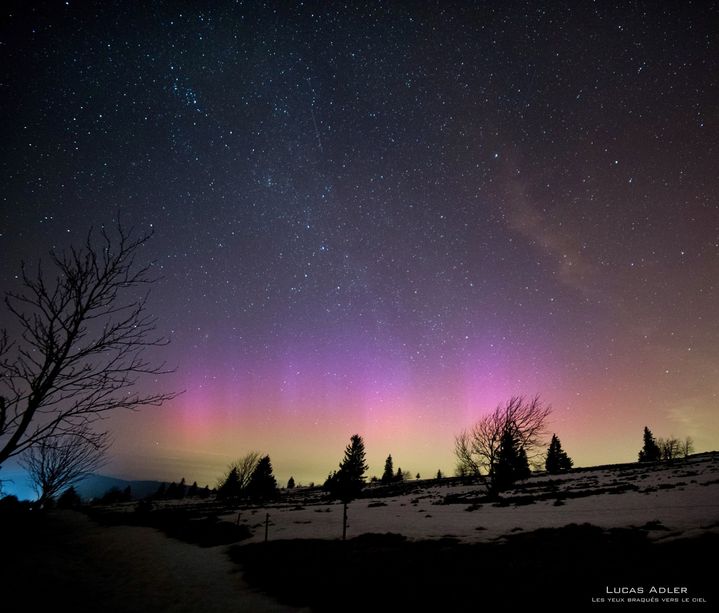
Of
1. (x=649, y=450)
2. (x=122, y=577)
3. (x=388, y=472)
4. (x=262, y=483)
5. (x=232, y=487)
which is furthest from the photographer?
(x=388, y=472)

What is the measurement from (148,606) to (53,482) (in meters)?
16.1

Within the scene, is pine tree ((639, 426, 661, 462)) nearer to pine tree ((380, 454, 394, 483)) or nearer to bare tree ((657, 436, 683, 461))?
bare tree ((657, 436, 683, 461))

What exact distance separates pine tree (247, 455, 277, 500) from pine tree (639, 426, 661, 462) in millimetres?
80279

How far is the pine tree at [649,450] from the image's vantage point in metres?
73.0

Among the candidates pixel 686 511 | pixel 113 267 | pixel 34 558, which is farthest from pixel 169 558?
pixel 686 511

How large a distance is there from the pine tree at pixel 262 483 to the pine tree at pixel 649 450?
3161 inches

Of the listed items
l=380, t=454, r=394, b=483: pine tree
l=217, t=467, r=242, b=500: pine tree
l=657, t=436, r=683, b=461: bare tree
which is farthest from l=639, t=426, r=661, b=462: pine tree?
l=217, t=467, r=242, b=500: pine tree

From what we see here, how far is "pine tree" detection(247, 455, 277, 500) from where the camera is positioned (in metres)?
61.7

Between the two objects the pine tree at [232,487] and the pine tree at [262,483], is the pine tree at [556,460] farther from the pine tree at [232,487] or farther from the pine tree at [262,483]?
the pine tree at [232,487]

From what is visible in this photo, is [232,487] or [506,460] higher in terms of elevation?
[506,460]

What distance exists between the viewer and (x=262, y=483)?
61.7 m

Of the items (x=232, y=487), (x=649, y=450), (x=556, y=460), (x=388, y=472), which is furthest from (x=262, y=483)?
(x=649, y=450)

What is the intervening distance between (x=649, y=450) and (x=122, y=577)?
9873 cm

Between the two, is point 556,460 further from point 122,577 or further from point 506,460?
point 122,577
